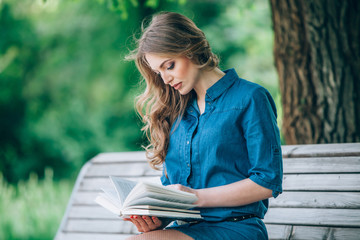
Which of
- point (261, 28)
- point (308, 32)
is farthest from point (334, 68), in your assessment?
point (261, 28)

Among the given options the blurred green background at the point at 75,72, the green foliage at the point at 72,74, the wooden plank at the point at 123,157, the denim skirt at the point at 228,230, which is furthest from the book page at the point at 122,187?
the green foliage at the point at 72,74

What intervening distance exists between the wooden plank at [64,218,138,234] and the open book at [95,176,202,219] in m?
1.05

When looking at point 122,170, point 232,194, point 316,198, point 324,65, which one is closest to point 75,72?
point 122,170

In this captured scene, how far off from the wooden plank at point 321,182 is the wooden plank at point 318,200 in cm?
3

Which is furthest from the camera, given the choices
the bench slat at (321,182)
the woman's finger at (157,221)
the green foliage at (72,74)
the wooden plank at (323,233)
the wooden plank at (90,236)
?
the green foliage at (72,74)

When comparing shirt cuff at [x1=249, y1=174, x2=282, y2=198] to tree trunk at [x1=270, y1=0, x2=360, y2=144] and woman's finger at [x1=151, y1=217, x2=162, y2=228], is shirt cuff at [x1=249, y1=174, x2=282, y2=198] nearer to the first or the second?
woman's finger at [x1=151, y1=217, x2=162, y2=228]

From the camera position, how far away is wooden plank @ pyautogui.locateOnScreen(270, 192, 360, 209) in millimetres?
2129

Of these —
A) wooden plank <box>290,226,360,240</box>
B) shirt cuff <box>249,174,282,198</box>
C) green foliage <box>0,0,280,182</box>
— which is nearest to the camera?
shirt cuff <box>249,174,282,198</box>

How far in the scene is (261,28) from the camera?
27.2 ft

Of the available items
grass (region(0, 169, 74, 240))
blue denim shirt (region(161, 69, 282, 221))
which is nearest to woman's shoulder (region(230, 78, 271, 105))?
blue denim shirt (region(161, 69, 282, 221))

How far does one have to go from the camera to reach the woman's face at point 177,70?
1.79 m

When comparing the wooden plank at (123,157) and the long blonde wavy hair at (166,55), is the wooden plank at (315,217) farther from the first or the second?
the wooden plank at (123,157)

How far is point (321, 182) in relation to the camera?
2268mm

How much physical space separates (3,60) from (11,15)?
102 cm
